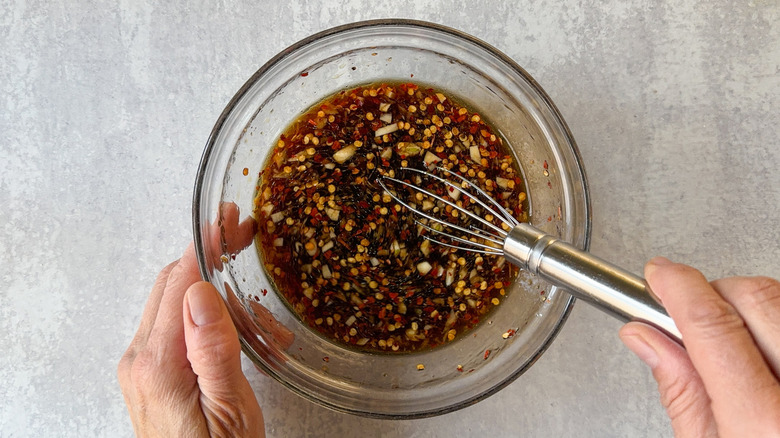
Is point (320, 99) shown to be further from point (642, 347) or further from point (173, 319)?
point (642, 347)

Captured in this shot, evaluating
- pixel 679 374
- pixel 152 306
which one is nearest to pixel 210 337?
pixel 152 306

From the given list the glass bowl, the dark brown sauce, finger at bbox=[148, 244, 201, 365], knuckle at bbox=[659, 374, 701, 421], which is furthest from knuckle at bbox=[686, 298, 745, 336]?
finger at bbox=[148, 244, 201, 365]

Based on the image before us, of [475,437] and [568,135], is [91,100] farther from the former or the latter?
[475,437]

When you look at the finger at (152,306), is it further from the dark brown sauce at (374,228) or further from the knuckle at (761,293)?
the knuckle at (761,293)

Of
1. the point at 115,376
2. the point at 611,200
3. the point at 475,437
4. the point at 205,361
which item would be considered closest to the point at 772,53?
the point at 611,200

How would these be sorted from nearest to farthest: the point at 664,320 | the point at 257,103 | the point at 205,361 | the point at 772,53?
1. the point at 664,320
2. the point at 205,361
3. the point at 257,103
4. the point at 772,53

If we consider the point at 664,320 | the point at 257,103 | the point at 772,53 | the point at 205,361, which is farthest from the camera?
the point at 772,53
